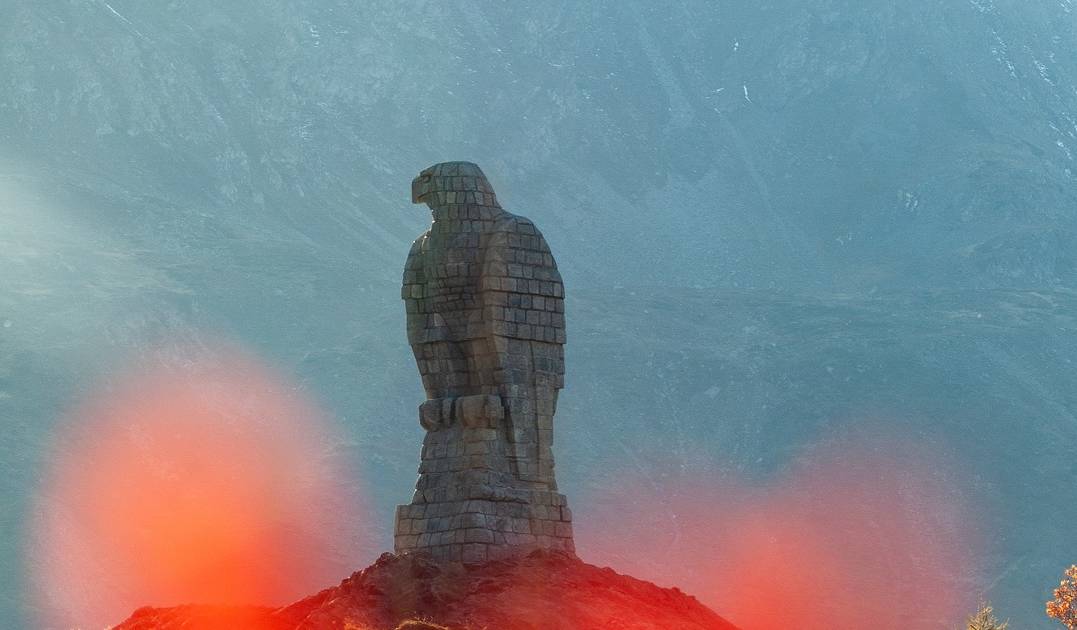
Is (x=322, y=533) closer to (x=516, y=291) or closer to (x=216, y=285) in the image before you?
(x=216, y=285)

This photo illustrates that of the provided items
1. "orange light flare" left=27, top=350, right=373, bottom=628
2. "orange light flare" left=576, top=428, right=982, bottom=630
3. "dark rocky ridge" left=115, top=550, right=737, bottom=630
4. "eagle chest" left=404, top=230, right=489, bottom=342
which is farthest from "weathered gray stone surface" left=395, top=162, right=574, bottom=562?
"orange light flare" left=576, top=428, right=982, bottom=630

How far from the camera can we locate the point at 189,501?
124m

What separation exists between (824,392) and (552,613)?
134m

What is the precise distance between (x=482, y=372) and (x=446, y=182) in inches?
95.1

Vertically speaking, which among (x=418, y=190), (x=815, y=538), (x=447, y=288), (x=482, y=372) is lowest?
(x=482, y=372)

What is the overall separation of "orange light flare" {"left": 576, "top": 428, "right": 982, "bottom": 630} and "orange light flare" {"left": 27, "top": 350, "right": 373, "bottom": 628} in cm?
1648

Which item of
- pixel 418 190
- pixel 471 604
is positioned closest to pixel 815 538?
pixel 418 190

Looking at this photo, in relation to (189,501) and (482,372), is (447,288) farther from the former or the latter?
(189,501)

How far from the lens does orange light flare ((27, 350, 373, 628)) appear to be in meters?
109

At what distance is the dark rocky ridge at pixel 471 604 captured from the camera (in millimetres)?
22125

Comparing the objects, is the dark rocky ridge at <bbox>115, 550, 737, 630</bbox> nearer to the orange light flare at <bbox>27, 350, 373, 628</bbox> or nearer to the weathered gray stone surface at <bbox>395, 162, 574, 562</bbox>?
the weathered gray stone surface at <bbox>395, 162, 574, 562</bbox>

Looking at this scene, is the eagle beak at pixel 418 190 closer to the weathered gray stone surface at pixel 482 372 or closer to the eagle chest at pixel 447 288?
the weathered gray stone surface at pixel 482 372

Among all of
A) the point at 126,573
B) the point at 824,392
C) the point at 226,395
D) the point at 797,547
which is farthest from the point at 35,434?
the point at 824,392

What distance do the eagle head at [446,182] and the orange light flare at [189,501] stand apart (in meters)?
73.4
